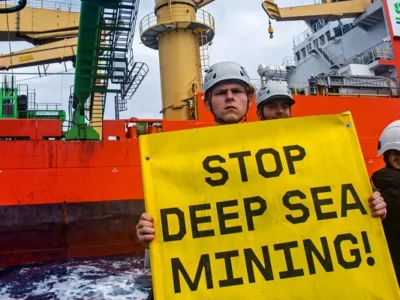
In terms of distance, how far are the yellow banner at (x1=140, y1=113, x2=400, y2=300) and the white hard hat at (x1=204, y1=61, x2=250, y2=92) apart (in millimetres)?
419

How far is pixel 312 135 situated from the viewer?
73.2 inches

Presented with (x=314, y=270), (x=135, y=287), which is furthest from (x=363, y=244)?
(x=135, y=287)

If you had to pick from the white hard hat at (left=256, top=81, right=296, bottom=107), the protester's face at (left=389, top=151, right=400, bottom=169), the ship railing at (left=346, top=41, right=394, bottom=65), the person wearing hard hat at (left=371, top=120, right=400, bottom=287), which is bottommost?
the person wearing hard hat at (left=371, top=120, right=400, bottom=287)

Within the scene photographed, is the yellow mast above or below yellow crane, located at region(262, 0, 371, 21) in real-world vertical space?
below

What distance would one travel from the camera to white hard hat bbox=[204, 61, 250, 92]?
213cm

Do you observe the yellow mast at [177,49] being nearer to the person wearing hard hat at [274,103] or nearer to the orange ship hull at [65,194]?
the orange ship hull at [65,194]

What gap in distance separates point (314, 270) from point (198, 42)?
1332 centimetres

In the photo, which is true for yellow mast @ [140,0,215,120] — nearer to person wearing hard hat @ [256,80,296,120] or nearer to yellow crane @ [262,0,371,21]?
yellow crane @ [262,0,371,21]

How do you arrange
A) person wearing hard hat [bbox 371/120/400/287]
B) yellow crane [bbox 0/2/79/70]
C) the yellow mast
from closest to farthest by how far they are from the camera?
person wearing hard hat [bbox 371/120/400/287] → the yellow mast → yellow crane [bbox 0/2/79/70]

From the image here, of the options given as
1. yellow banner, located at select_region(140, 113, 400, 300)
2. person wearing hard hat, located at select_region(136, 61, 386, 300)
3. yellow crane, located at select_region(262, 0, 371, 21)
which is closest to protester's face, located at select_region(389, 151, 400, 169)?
yellow banner, located at select_region(140, 113, 400, 300)

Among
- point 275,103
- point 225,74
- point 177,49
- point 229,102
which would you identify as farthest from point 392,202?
point 177,49

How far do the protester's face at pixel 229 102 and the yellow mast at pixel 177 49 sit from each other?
10830 millimetres

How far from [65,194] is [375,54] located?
13.8m

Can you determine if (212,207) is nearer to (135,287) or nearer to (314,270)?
(314,270)
